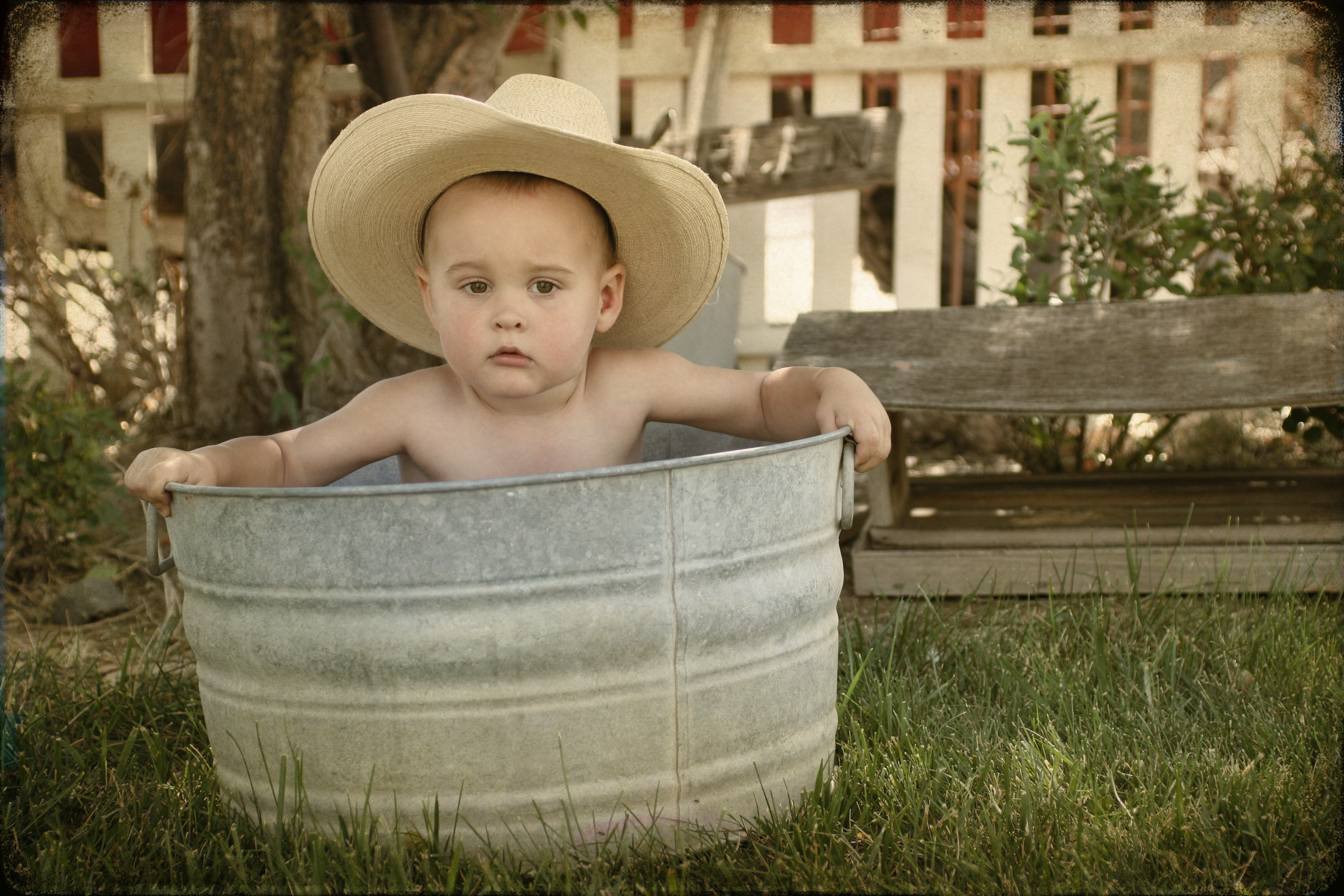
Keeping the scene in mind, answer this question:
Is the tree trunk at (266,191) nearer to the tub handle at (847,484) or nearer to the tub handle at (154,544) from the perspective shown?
the tub handle at (154,544)

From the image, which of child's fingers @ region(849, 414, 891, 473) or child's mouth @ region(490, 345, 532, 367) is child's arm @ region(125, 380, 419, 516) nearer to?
child's mouth @ region(490, 345, 532, 367)

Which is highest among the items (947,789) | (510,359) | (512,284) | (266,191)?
(266,191)

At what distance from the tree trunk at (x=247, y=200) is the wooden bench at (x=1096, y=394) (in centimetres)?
195

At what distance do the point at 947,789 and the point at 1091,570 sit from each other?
116 centimetres

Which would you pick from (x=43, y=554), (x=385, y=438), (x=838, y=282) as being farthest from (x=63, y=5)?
(x=385, y=438)

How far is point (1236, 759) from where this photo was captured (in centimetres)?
164

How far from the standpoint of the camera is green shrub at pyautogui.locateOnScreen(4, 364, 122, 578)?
2.77 m

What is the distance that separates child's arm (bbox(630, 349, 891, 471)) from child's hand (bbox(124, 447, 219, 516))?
0.72 m

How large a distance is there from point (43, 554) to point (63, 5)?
108 inches

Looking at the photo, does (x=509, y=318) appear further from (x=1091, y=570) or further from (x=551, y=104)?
(x=1091, y=570)

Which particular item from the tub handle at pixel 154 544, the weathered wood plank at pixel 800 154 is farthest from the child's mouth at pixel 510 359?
the weathered wood plank at pixel 800 154

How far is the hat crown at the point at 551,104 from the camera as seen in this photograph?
1.62 metres

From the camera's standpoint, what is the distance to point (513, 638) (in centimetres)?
129

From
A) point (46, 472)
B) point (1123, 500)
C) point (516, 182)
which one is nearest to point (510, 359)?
point (516, 182)
